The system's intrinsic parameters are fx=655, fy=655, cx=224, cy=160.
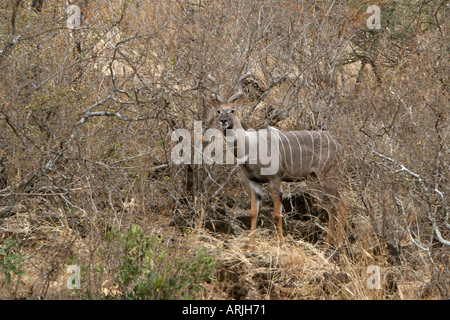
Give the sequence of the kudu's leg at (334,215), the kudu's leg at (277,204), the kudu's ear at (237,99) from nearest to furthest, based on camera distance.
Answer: the kudu's leg at (334,215), the kudu's leg at (277,204), the kudu's ear at (237,99)

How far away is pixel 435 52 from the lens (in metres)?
8.53

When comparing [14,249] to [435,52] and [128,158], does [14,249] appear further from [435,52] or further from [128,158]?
[435,52]

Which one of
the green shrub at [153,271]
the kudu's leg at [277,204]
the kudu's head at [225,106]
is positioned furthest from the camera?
the kudu's head at [225,106]

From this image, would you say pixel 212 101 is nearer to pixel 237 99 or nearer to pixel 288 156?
pixel 237 99

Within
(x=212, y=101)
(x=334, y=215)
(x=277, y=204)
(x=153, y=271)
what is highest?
(x=212, y=101)

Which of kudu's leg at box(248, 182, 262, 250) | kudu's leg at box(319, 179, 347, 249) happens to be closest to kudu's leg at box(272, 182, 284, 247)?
kudu's leg at box(248, 182, 262, 250)

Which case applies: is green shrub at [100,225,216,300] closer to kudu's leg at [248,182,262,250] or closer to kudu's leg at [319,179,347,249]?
kudu's leg at [248,182,262,250]

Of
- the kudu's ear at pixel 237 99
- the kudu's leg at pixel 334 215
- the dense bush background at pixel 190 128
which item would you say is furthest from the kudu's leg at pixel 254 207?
the kudu's ear at pixel 237 99

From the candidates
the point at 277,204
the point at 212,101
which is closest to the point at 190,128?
the point at 212,101

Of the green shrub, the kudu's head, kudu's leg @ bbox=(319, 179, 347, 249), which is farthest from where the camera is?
the kudu's head

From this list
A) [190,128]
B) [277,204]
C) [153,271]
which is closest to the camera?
[153,271]

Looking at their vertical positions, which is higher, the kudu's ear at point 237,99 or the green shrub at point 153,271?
the kudu's ear at point 237,99

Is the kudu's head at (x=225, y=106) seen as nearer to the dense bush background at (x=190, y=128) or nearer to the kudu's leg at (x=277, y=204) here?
the dense bush background at (x=190, y=128)
